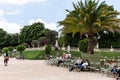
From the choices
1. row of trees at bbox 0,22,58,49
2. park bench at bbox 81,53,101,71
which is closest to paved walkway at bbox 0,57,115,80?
park bench at bbox 81,53,101,71

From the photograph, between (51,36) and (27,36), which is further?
(27,36)

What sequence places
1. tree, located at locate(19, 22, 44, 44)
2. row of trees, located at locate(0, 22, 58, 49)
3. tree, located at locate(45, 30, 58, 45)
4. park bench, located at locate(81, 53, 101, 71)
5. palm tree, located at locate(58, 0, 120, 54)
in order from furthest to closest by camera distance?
1. tree, located at locate(19, 22, 44, 44)
2. row of trees, located at locate(0, 22, 58, 49)
3. tree, located at locate(45, 30, 58, 45)
4. palm tree, located at locate(58, 0, 120, 54)
5. park bench, located at locate(81, 53, 101, 71)

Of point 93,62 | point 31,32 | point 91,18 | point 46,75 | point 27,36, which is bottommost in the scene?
point 46,75

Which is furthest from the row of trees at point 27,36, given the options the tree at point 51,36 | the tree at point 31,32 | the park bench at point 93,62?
the park bench at point 93,62

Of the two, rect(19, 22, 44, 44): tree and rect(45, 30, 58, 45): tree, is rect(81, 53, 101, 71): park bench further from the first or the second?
rect(19, 22, 44, 44): tree

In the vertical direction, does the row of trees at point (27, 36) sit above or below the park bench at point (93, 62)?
above

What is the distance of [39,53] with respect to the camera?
204ft

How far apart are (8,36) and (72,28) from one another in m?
99.7

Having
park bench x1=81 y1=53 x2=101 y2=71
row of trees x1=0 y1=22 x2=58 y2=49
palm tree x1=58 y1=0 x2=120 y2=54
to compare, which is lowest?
park bench x1=81 y1=53 x2=101 y2=71

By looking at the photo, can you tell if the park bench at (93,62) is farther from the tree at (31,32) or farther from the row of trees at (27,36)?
the tree at (31,32)

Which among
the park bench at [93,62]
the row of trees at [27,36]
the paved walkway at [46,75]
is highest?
the row of trees at [27,36]

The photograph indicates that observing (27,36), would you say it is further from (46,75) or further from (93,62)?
(46,75)

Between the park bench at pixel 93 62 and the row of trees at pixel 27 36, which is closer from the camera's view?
the park bench at pixel 93 62

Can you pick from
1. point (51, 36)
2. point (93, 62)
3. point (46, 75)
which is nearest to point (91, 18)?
point (93, 62)
